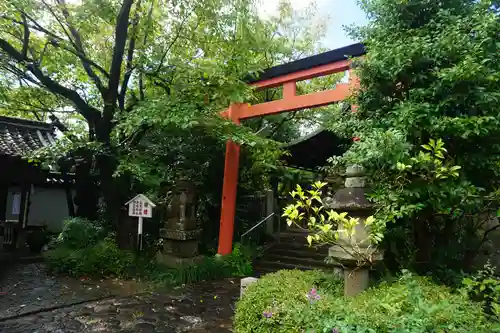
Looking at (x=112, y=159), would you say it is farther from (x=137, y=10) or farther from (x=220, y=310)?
(x=220, y=310)

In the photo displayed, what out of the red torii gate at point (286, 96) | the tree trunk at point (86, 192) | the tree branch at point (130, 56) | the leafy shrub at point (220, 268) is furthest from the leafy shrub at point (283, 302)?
the tree trunk at point (86, 192)

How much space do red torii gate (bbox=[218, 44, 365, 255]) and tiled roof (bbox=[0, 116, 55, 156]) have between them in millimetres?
6495

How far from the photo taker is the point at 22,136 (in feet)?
41.5

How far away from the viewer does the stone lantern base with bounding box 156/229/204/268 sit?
962cm

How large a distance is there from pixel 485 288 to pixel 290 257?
700 cm

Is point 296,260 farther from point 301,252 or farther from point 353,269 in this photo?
point 353,269

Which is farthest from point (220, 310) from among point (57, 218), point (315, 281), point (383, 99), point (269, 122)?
point (57, 218)

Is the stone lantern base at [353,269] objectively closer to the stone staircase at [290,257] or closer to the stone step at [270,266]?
the stone staircase at [290,257]

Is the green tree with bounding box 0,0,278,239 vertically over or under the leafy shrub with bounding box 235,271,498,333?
over

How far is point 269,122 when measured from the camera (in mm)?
14688

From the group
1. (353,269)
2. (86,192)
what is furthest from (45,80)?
(353,269)

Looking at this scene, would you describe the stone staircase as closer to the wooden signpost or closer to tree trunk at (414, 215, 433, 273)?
the wooden signpost

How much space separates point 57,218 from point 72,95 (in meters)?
9.57

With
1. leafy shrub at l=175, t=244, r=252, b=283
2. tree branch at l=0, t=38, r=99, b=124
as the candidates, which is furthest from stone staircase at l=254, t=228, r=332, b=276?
tree branch at l=0, t=38, r=99, b=124
